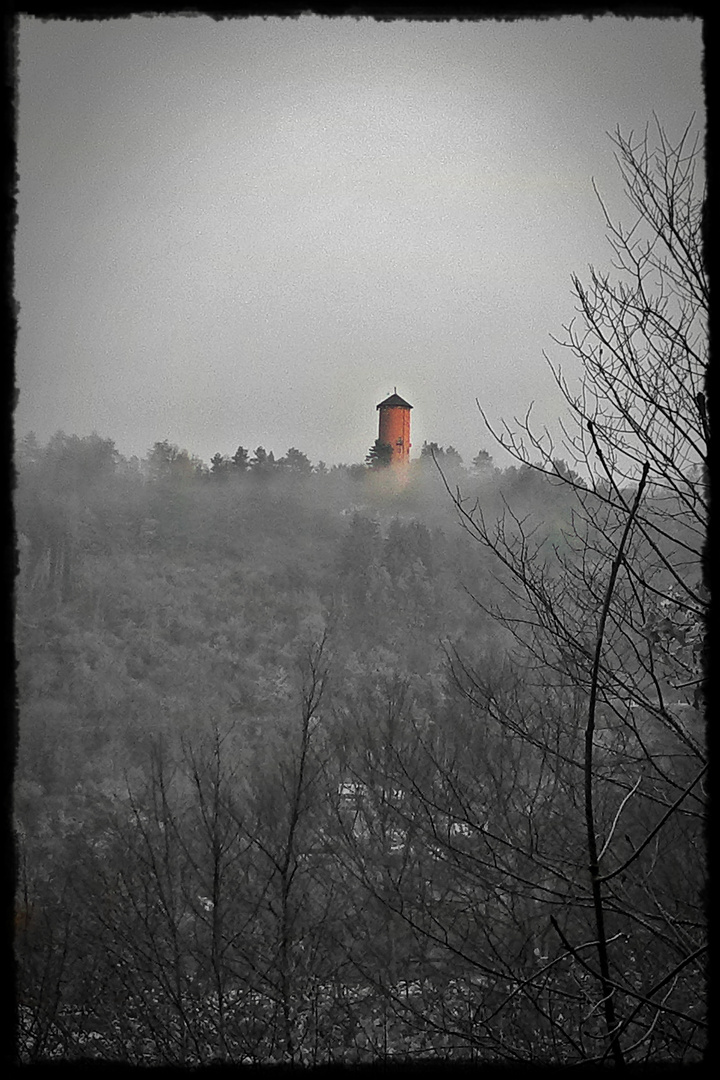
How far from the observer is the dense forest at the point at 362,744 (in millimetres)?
2035

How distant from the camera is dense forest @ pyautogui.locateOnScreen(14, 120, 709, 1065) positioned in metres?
2.04

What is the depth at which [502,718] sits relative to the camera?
2.23 metres

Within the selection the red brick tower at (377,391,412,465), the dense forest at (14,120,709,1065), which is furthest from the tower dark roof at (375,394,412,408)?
the dense forest at (14,120,709,1065)

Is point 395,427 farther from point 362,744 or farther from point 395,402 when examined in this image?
point 362,744

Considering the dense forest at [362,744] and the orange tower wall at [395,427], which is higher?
the orange tower wall at [395,427]

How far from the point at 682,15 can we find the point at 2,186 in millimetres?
522

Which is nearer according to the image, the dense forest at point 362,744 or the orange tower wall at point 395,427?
the dense forest at point 362,744

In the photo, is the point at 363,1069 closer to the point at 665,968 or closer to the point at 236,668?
the point at 665,968

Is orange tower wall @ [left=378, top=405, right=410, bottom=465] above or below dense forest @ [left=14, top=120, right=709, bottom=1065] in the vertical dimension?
above

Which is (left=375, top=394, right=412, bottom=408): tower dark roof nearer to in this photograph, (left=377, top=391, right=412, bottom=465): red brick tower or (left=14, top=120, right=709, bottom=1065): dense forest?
(left=377, top=391, right=412, bottom=465): red brick tower

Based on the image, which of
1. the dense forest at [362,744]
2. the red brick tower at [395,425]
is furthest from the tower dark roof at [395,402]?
the dense forest at [362,744]

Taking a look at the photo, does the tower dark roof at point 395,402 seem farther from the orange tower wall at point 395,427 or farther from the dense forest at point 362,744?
the dense forest at point 362,744

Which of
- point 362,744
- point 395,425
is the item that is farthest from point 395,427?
point 362,744

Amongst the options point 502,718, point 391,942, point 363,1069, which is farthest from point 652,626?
point 391,942
